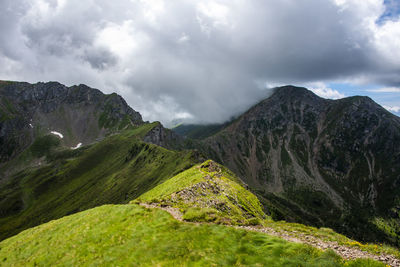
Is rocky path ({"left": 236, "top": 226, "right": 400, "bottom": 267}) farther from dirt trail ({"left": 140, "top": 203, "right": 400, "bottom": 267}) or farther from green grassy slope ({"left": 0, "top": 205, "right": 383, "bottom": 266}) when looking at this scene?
green grassy slope ({"left": 0, "top": 205, "right": 383, "bottom": 266})

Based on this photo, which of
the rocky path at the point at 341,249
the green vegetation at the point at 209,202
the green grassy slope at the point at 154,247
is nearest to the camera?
the rocky path at the point at 341,249

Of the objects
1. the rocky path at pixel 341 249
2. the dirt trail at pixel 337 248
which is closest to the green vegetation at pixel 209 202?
the dirt trail at pixel 337 248

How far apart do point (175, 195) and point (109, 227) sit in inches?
652

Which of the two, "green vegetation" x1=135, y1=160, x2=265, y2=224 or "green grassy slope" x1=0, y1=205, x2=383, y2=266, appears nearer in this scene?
"green grassy slope" x1=0, y1=205, x2=383, y2=266

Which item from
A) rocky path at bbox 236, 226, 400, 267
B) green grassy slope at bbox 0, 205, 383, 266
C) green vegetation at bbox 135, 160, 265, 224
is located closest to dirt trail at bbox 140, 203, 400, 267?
rocky path at bbox 236, 226, 400, 267

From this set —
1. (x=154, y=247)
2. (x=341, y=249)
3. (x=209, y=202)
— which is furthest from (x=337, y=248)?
(x=209, y=202)

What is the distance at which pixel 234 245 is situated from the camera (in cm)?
1984

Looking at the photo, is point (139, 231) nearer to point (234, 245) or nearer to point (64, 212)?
point (234, 245)

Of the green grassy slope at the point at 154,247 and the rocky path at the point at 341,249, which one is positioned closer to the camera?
the rocky path at the point at 341,249

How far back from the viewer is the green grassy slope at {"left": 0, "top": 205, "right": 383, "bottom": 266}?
17281mm

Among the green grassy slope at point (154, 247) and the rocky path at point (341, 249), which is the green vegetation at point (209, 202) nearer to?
the green grassy slope at point (154, 247)

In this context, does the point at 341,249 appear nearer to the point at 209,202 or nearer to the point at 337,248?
the point at 337,248

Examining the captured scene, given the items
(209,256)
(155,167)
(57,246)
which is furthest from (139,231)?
(155,167)

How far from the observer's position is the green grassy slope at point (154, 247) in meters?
17.3
